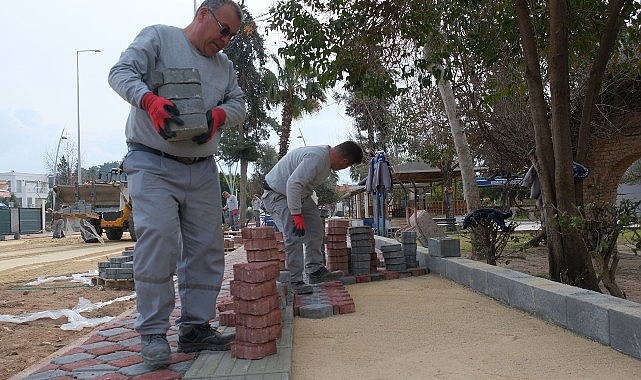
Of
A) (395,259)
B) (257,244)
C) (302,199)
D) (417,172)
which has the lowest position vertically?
(395,259)

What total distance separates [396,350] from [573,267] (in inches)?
102

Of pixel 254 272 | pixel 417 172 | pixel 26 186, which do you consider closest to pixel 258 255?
pixel 254 272

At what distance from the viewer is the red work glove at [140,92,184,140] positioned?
97.5 inches

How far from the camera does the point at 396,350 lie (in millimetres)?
3012

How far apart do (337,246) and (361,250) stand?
266 mm

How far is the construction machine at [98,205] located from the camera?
54.6 ft

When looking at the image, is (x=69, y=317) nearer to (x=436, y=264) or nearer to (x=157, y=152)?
(x=157, y=152)

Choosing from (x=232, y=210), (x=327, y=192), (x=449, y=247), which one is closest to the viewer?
(x=449, y=247)

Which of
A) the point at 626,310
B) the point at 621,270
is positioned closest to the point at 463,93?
the point at 621,270

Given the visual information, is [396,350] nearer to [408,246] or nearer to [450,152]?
[408,246]

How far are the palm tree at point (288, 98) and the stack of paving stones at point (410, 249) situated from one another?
15.1 meters

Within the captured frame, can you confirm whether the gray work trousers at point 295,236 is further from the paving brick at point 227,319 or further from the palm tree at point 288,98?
the palm tree at point 288,98

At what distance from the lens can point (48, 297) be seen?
6188 millimetres

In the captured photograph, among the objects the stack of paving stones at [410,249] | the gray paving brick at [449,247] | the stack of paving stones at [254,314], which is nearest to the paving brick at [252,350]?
the stack of paving stones at [254,314]
